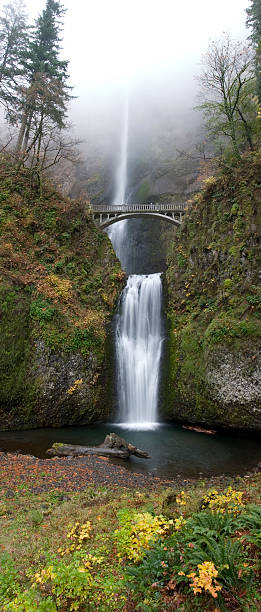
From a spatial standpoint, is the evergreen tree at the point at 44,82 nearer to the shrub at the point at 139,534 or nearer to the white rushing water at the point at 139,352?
the white rushing water at the point at 139,352

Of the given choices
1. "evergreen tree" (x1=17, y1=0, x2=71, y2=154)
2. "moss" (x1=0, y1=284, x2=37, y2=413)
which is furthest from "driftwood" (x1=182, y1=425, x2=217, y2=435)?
"evergreen tree" (x1=17, y1=0, x2=71, y2=154)

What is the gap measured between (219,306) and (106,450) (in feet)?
25.8

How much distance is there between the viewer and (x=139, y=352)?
1593 cm

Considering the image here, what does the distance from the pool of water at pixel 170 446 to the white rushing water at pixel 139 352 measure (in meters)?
1.18

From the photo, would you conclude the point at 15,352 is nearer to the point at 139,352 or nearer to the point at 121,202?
the point at 139,352

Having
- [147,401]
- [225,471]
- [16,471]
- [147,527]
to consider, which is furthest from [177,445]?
[147,527]

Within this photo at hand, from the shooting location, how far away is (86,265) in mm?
17562

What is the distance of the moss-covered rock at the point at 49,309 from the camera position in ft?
41.9

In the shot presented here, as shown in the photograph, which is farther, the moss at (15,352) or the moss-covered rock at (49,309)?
the moss-covered rock at (49,309)

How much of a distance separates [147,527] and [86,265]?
1503cm

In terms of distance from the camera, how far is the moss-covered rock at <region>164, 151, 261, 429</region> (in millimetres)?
12086

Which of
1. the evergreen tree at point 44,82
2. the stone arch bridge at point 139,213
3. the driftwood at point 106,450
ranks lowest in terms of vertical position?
the driftwood at point 106,450

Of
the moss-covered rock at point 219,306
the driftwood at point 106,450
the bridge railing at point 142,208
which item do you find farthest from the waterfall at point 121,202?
the driftwood at point 106,450

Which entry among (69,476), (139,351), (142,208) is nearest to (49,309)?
(139,351)
